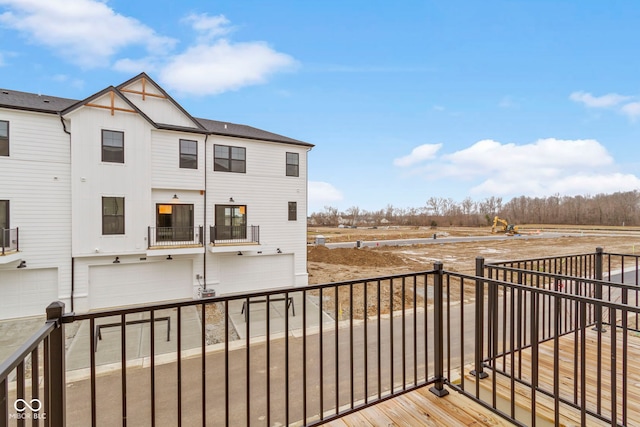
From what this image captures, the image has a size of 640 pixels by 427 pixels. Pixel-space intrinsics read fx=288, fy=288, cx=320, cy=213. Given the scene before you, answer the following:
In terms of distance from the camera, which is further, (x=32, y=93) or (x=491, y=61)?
(x=491, y=61)

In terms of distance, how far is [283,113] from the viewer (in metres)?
21.5

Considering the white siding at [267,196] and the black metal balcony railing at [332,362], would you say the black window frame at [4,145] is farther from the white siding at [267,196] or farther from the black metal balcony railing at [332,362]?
the black metal balcony railing at [332,362]

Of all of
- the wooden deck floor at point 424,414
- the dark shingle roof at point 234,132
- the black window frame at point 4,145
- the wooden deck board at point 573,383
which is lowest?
the wooden deck board at point 573,383

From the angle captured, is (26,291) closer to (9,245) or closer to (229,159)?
(9,245)

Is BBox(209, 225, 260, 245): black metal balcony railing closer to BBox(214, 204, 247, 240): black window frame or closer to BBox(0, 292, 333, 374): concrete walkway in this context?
BBox(214, 204, 247, 240): black window frame

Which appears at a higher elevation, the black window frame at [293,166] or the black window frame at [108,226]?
the black window frame at [293,166]

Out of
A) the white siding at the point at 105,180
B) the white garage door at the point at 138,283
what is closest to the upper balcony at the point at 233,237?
the white garage door at the point at 138,283

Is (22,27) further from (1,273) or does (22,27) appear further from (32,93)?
(1,273)

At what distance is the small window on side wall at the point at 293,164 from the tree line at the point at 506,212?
122 feet

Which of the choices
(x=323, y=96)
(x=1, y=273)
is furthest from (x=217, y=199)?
(x=323, y=96)

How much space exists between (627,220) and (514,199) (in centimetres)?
1575

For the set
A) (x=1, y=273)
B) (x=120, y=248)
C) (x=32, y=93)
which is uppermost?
(x=32, y=93)

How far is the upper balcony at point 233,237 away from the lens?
9.49m

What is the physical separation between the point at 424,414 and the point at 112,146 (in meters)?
9.90
